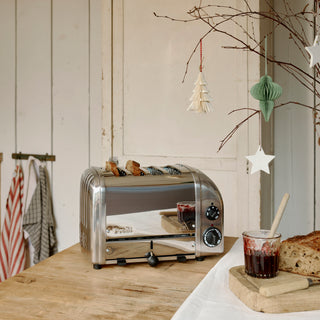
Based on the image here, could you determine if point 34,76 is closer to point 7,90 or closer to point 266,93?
point 7,90

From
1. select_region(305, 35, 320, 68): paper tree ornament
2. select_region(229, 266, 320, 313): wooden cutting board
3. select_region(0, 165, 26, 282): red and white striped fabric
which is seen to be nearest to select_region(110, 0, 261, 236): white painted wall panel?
select_region(0, 165, 26, 282): red and white striped fabric

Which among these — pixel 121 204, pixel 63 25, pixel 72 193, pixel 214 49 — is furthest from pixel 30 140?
pixel 121 204

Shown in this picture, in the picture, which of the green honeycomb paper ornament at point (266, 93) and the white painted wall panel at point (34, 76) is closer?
the green honeycomb paper ornament at point (266, 93)

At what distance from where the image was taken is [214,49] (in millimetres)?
2291

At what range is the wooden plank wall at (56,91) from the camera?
2.88 metres

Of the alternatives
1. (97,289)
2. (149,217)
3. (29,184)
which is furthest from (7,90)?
(97,289)


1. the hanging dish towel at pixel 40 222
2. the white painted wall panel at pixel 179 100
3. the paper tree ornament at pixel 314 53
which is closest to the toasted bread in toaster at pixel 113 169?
the paper tree ornament at pixel 314 53

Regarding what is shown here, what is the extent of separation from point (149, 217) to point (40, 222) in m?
1.72

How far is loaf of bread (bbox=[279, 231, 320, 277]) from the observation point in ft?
3.72

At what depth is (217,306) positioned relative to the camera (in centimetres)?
103

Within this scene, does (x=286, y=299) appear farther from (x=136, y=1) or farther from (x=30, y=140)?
(x=30, y=140)

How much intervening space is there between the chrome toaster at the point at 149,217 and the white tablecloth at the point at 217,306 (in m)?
0.21

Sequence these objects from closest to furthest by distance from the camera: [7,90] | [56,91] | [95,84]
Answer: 1. [95,84]
2. [56,91]
3. [7,90]

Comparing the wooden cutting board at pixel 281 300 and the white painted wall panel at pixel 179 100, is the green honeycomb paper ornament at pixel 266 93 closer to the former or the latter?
the wooden cutting board at pixel 281 300
